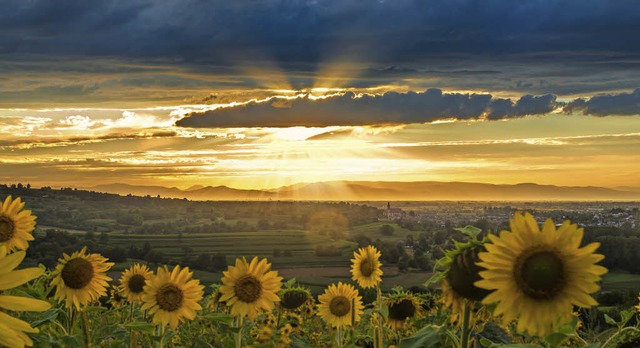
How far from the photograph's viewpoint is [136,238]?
552ft

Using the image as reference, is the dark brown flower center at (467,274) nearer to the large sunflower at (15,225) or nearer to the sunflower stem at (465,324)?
the sunflower stem at (465,324)

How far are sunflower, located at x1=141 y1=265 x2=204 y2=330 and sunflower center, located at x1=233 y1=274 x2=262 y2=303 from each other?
0.43m

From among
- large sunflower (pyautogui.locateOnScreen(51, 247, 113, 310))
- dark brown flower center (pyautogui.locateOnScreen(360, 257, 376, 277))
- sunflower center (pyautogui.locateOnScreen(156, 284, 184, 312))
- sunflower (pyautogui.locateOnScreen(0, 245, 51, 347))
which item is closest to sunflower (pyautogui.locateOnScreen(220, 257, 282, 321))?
sunflower center (pyautogui.locateOnScreen(156, 284, 184, 312))

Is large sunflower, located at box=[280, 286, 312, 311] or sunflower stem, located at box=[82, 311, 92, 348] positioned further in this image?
large sunflower, located at box=[280, 286, 312, 311]

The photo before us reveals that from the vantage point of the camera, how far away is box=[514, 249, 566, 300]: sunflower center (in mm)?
4250

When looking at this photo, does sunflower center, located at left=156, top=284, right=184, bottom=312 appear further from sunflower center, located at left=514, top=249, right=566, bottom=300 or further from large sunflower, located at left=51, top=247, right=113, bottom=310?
sunflower center, located at left=514, top=249, right=566, bottom=300

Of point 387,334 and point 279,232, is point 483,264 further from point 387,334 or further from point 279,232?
point 279,232

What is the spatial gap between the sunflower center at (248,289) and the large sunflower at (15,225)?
12.8 ft

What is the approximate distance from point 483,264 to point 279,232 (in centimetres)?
16585

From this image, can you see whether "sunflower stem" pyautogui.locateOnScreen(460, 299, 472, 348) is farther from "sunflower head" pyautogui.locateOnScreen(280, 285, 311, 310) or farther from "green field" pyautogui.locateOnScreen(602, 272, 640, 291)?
"green field" pyautogui.locateOnScreen(602, 272, 640, 291)

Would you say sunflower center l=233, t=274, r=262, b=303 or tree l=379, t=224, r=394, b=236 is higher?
sunflower center l=233, t=274, r=262, b=303

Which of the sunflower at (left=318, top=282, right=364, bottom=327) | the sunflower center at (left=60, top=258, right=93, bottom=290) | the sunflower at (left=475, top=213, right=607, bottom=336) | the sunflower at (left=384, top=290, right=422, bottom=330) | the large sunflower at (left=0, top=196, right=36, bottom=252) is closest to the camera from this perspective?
the sunflower at (left=475, top=213, right=607, bottom=336)

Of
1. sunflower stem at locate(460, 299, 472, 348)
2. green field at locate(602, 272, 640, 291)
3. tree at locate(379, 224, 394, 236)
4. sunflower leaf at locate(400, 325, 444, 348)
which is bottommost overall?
green field at locate(602, 272, 640, 291)

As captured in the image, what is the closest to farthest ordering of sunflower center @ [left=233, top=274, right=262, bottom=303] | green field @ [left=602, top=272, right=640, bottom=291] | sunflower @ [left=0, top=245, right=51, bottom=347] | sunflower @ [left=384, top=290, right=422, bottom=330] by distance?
sunflower @ [left=0, top=245, right=51, bottom=347] < sunflower center @ [left=233, top=274, right=262, bottom=303] < sunflower @ [left=384, top=290, right=422, bottom=330] < green field @ [left=602, top=272, right=640, bottom=291]
